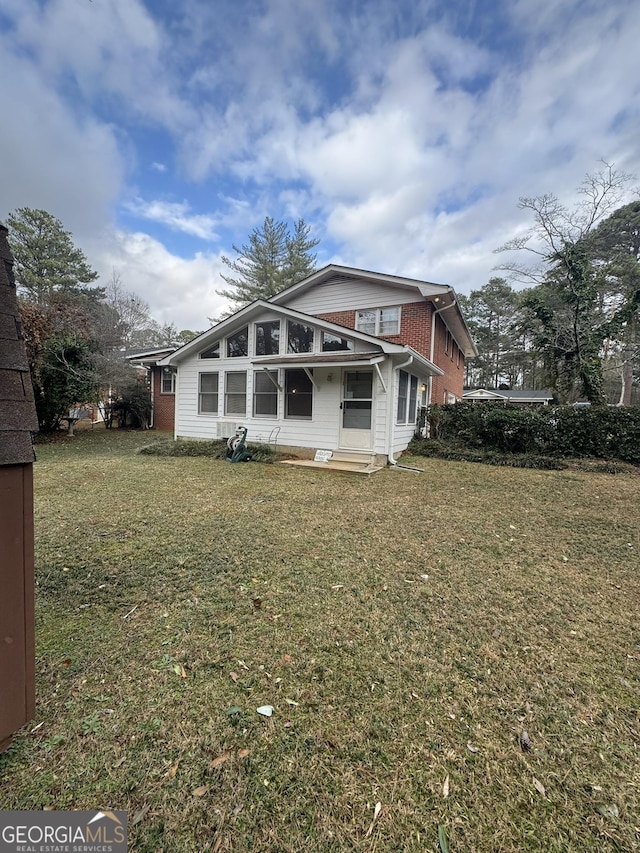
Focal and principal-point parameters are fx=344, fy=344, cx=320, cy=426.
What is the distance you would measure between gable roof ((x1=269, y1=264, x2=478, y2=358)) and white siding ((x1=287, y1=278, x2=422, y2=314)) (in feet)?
0.43

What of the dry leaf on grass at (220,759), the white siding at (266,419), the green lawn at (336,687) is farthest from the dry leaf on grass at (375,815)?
the white siding at (266,419)

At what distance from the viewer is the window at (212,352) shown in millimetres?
10766

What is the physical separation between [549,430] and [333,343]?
638cm

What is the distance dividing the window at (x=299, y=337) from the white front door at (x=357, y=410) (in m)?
1.41

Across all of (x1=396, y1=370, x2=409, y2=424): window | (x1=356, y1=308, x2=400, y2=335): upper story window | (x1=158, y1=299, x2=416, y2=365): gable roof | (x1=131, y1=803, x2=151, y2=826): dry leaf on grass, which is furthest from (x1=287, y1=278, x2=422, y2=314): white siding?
(x1=131, y1=803, x2=151, y2=826): dry leaf on grass

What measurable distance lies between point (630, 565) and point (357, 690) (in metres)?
3.52

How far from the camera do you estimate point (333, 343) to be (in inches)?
360

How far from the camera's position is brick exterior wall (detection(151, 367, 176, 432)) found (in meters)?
15.6

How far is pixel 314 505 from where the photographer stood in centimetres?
553

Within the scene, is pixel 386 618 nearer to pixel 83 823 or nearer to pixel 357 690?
pixel 357 690

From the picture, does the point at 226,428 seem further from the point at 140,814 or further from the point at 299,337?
the point at 140,814

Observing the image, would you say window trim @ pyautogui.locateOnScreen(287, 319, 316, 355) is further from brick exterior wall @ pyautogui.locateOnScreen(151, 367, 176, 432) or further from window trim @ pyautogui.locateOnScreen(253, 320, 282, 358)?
brick exterior wall @ pyautogui.locateOnScreen(151, 367, 176, 432)

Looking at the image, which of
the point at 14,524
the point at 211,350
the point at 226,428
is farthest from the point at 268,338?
the point at 14,524

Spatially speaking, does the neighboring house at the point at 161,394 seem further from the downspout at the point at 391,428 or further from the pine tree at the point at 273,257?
the downspout at the point at 391,428
